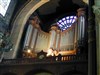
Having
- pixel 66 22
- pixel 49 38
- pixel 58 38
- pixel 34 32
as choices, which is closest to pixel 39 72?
pixel 58 38

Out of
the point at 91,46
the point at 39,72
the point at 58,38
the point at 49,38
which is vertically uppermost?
the point at 49,38

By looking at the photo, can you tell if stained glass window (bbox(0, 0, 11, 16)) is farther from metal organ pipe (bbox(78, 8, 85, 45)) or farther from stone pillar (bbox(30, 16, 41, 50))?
metal organ pipe (bbox(78, 8, 85, 45))

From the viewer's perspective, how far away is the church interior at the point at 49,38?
387 inches

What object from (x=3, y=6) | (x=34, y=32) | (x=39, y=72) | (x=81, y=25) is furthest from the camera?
(x=34, y=32)

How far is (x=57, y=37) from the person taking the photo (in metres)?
13.5

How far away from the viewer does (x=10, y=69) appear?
457 inches

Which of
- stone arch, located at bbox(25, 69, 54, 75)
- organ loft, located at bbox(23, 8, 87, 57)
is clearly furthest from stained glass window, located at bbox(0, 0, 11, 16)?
stone arch, located at bbox(25, 69, 54, 75)

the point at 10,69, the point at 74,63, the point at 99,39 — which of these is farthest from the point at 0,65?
the point at 99,39

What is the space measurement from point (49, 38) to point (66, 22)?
1677 mm

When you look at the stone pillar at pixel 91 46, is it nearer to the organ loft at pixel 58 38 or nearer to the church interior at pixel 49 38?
the church interior at pixel 49 38

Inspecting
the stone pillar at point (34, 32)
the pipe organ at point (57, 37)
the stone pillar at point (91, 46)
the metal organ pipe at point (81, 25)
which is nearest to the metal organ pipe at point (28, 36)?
the pipe organ at point (57, 37)

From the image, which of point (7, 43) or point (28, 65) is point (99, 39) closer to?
point (28, 65)

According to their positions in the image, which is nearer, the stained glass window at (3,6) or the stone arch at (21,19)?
the stained glass window at (3,6)

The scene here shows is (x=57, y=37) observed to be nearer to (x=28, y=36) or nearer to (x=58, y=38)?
(x=58, y=38)
